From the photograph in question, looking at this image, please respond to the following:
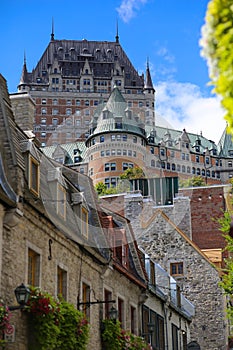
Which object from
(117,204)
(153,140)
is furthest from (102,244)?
(153,140)

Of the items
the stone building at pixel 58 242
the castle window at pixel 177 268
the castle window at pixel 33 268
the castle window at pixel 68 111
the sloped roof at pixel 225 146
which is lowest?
the castle window at pixel 33 268

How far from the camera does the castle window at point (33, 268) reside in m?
15.4

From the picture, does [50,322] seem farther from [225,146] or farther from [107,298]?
[225,146]

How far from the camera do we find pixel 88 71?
182 meters

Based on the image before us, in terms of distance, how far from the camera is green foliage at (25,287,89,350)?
1438 centimetres

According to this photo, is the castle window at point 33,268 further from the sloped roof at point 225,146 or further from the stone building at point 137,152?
the sloped roof at point 225,146

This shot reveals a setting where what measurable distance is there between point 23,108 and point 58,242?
4.34 m

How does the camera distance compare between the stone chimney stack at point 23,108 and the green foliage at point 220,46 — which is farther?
the stone chimney stack at point 23,108

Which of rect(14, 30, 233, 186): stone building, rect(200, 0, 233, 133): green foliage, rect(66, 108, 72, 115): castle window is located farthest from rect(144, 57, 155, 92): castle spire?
rect(200, 0, 233, 133): green foliage

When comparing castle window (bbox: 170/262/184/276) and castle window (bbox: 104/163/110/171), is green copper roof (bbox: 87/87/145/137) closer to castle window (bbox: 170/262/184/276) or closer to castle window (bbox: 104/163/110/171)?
castle window (bbox: 104/163/110/171)

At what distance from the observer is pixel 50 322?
574 inches

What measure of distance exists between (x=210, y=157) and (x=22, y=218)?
136 meters

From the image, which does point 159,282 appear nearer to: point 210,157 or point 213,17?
point 213,17

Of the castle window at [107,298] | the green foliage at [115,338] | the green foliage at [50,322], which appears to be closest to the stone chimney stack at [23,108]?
the castle window at [107,298]
